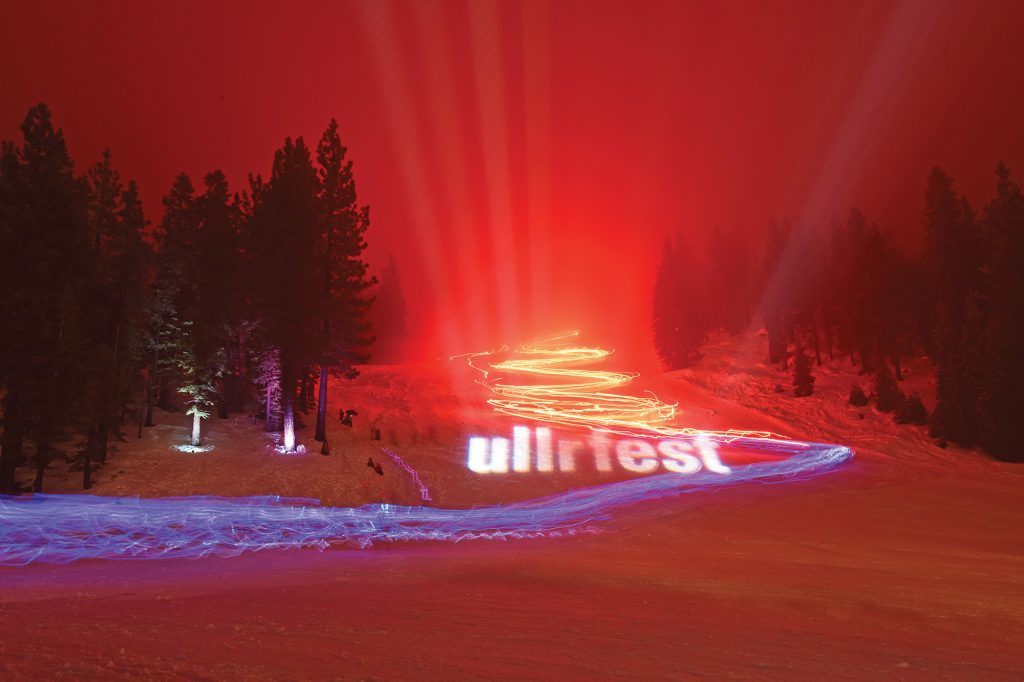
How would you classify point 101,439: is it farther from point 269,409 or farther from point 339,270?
point 339,270

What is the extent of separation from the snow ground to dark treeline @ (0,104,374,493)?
37.9 feet

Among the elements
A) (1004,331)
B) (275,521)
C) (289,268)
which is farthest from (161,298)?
(1004,331)

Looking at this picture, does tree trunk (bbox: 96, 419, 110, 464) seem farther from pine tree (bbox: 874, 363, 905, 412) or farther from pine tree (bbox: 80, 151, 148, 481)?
pine tree (bbox: 874, 363, 905, 412)

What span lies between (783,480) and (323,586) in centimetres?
1833

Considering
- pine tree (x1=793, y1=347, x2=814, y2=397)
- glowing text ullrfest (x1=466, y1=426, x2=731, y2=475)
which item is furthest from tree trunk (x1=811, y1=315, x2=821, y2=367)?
glowing text ullrfest (x1=466, y1=426, x2=731, y2=475)

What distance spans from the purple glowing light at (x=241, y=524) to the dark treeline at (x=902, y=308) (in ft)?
73.8

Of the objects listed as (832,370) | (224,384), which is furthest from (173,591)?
(832,370)

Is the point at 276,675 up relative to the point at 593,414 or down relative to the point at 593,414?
down

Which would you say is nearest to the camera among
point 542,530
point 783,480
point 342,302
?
point 542,530

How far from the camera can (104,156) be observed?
2177 centimetres

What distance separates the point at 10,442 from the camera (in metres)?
16.4

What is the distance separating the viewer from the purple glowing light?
1001 centimetres

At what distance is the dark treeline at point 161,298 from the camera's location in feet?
54.9

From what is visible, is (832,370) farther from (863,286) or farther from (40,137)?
(40,137)
